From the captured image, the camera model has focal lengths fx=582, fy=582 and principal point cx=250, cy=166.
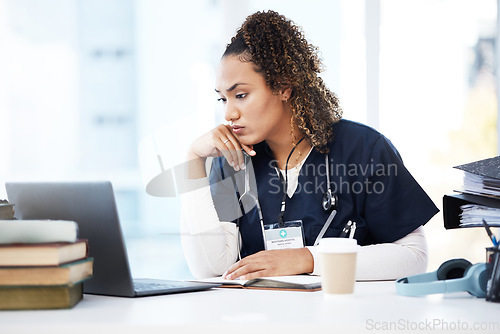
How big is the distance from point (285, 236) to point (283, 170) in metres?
0.24

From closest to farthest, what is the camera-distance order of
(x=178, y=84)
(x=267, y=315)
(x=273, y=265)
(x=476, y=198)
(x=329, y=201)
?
(x=267, y=315), (x=476, y=198), (x=273, y=265), (x=329, y=201), (x=178, y=84)

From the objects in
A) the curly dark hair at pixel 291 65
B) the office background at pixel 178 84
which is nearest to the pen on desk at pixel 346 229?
the curly dark hair at pixel 291 65

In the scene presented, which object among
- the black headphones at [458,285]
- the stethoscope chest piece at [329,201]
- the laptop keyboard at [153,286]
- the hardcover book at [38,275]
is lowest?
the laptop keyboard at [153,286]

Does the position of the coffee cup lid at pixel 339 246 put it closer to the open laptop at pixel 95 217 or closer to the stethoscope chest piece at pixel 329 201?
the open laptop at pixel 95 217

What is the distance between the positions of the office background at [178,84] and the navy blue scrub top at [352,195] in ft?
4.36

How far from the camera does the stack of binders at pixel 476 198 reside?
1179mm

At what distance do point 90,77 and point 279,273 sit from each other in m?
2.25

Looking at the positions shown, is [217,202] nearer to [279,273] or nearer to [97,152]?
[279,273]

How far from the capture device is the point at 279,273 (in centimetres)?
145

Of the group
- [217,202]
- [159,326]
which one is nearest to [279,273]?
[217,202]

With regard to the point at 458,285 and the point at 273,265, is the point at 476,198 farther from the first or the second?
the point at 273,265

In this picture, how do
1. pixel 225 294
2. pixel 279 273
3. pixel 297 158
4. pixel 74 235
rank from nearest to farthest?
1. pixel 74 235
2. pixel 225 294
3. pixel 279 273
4. pixel 297 158

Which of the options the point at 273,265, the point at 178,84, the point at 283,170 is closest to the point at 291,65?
the point at 283,170

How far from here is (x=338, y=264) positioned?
0.98 metres
